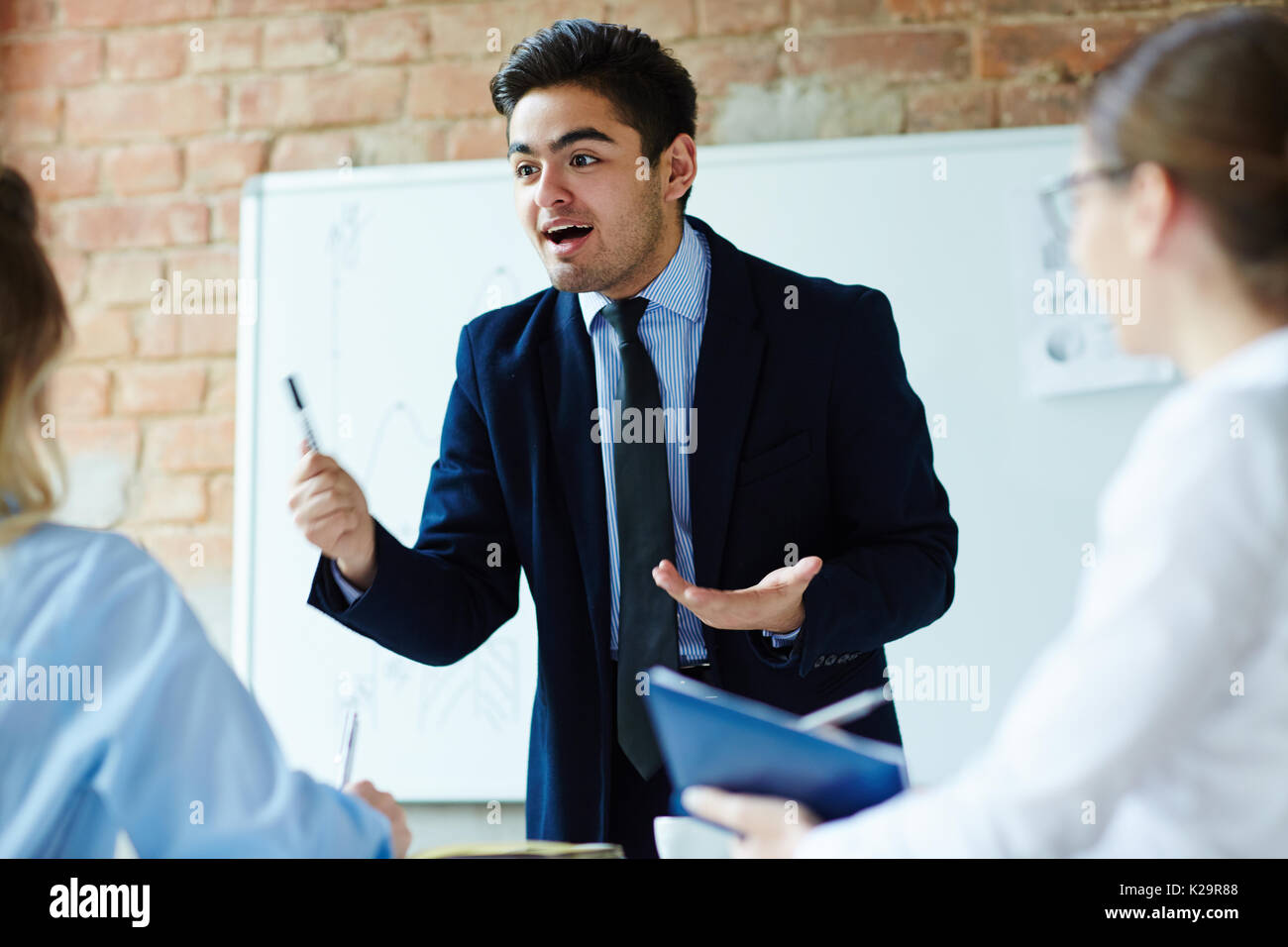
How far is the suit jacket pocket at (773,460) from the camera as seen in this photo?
53.7 inches

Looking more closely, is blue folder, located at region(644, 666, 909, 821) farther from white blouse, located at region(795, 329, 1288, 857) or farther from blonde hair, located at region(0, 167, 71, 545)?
blonde hair, located at region(0, 167, 71, 545)

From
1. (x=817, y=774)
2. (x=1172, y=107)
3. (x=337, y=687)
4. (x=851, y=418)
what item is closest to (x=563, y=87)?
(x=851, y=418)

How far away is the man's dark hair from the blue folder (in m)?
0.95

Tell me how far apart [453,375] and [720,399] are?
3.30 ft

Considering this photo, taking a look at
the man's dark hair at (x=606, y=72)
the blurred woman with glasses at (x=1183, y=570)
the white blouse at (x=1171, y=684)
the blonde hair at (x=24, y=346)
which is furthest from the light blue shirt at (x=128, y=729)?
the man's dark hair at (x=606, y=72)

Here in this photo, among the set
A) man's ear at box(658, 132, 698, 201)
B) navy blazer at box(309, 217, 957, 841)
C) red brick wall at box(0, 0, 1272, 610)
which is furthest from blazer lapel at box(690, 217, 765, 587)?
red brick wall at box(0, 0, 1272, 610)

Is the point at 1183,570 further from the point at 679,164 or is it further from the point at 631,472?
the point at 679,164

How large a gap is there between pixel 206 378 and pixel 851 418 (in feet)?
5.05

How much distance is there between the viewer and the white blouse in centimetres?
59

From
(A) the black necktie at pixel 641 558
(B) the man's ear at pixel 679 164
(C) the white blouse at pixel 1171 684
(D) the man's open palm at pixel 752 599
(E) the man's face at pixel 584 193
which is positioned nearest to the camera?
(C) the white blouse at pixel 1171 684

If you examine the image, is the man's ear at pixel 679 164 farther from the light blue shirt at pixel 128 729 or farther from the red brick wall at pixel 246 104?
the light blue shirt at pixel 128 729

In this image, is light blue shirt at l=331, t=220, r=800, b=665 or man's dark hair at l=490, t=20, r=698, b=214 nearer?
light blue shirt at l=331, t=220, r=800, b=665

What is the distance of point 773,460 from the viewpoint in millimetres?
1369
